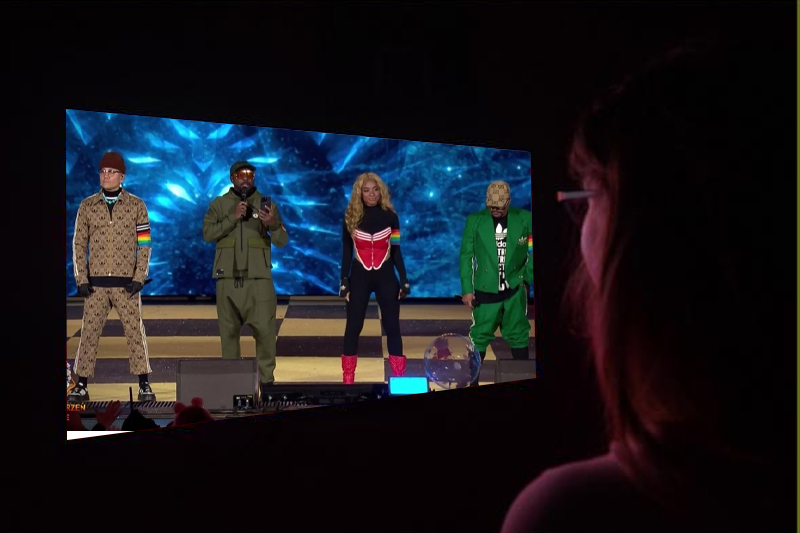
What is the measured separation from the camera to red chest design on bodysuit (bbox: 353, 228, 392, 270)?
4.20 meters

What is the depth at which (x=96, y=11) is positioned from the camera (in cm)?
300

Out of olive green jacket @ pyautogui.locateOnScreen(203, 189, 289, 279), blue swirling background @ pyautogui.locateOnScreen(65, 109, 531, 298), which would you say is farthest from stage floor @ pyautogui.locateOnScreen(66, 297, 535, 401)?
olive green jacket @ pyautogui.locateOnScreen(203, 189, 289, 279)

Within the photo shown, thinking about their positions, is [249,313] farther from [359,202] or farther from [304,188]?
[359,202]

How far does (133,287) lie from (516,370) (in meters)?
1.94

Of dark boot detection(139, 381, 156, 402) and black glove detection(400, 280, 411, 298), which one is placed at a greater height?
black glove detection(400, 280, 411, 298)

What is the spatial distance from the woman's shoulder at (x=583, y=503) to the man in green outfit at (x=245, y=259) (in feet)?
4.55

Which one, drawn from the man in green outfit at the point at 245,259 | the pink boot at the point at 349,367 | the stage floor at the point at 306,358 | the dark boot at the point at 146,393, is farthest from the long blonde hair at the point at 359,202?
the dark boot at the point at 146,393

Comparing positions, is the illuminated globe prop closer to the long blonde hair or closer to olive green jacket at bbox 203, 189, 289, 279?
the long blonde hair

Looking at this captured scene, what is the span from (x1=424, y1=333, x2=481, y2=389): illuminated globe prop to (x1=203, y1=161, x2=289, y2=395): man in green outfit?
31.2 inches

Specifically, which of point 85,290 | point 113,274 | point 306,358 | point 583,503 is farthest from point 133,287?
point 583,503

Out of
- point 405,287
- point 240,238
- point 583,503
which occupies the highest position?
point 240,238

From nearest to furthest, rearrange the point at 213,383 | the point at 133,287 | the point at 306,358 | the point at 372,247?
the point at 213,383
the point at 133,287
the point at 372,247
the point at 306,358

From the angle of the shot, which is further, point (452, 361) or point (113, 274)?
point (452, 361)

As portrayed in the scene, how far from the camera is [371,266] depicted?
168 inches
